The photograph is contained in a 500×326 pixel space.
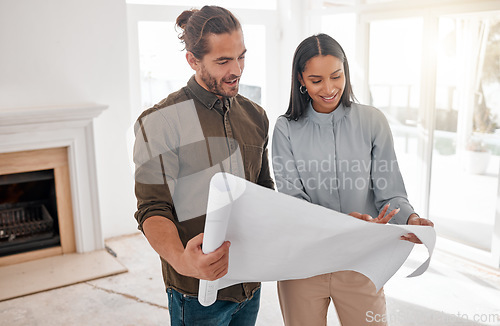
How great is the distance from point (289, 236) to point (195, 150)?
35 centimetres

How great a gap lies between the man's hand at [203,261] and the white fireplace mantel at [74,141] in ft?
8.66

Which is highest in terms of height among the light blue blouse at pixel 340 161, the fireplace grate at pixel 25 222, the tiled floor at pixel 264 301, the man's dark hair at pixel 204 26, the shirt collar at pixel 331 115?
the man's dark hair at pixel 204 26

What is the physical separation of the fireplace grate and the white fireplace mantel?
0.23 meters

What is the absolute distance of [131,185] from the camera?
395cm

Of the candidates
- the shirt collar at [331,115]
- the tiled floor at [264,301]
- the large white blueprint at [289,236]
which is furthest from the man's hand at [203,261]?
the tiled floor at [264,301]

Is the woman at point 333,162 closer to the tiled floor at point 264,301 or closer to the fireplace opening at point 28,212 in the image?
the tiled floor at point 264,301

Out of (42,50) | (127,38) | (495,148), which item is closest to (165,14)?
(127,38)

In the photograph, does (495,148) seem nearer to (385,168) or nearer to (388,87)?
(388,87)

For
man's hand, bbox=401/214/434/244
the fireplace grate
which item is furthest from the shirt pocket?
the fireplace grate

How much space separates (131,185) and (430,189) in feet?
7.80

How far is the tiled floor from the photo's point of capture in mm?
2641

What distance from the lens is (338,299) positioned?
4.50 feet

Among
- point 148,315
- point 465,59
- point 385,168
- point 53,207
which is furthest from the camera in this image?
point 53,207

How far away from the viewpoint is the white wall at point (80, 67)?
3.29 m
